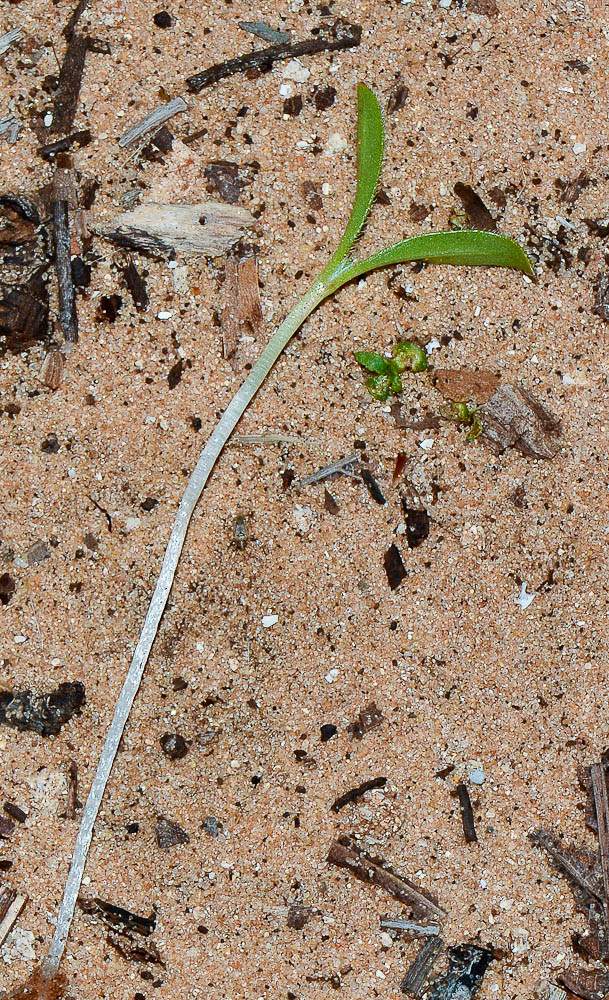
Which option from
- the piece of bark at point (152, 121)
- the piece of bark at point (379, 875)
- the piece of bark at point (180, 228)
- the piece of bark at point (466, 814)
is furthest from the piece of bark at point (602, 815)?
the piece of bark at point (152, 121)

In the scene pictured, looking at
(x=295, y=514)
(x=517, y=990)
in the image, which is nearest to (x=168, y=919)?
(x=517, y=990)

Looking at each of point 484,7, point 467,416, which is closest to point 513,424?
point 467,416

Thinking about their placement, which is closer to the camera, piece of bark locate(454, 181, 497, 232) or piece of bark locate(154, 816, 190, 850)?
piece of bark locate(154, 816, 190, 850)

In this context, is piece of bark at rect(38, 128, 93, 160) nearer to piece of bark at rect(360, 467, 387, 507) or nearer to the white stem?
the white stem

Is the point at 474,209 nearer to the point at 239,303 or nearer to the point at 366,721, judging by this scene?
the point at 239,303

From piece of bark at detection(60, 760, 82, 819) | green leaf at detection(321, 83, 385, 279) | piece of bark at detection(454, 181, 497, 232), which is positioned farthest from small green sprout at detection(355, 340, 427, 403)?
piece of bark at detection(60, 760, 82, 819)
